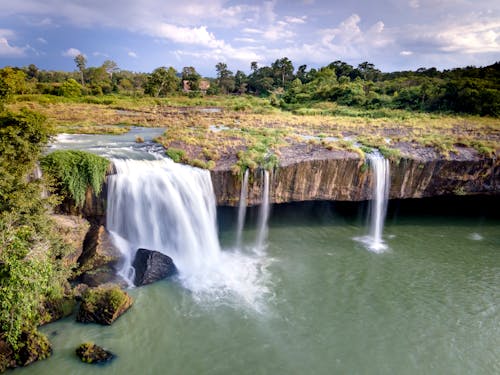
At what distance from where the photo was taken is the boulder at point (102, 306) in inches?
490

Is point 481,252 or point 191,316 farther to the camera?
point 481,252

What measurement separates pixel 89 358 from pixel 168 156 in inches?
461

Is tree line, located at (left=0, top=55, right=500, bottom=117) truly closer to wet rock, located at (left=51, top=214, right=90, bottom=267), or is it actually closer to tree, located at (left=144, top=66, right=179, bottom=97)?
tree, located at (left=144, top=66, right=179, bottom=97)

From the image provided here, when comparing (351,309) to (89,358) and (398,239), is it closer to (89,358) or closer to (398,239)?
(398,239)

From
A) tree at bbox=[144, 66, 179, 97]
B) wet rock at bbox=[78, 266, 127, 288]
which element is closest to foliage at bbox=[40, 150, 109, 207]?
wet rock at bbox=[78, 266, 127, 288]

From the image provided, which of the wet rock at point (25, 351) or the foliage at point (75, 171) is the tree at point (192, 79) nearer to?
the foliage at point (75, 171)

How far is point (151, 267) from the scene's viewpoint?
1523cm

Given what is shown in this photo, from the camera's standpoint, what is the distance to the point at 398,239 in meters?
20.7

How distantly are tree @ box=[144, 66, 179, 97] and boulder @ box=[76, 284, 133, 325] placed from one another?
74635 millimetres

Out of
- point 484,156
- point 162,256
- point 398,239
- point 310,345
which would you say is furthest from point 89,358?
point 484,156

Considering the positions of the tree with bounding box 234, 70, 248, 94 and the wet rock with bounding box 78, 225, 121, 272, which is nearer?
the wet rock with bounding box 78, 225, 121, 272

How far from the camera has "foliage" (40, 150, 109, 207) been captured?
15738 mm

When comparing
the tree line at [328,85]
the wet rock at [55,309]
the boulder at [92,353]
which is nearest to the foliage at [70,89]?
the tree line at [328,85]

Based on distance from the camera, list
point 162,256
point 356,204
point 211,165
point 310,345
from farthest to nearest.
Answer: point 356,204
point 211,165
point 162,256
point 310,345
